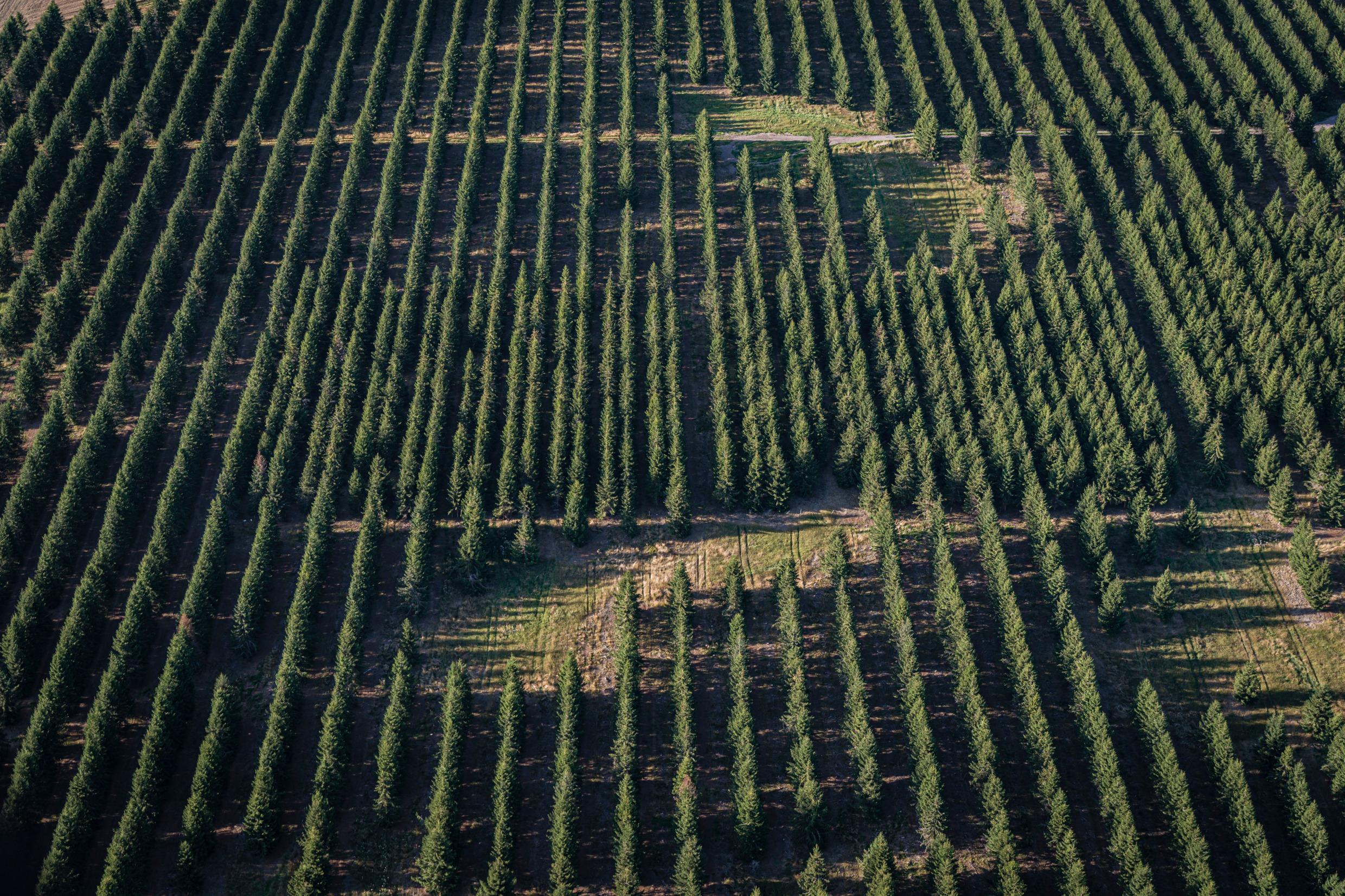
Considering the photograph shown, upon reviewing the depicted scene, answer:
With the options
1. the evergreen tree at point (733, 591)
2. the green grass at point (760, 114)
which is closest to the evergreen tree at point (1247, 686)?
the evergreen tree at point (733, 591)

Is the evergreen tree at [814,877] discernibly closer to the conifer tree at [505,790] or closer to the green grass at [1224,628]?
the conifer tree at [505,790]

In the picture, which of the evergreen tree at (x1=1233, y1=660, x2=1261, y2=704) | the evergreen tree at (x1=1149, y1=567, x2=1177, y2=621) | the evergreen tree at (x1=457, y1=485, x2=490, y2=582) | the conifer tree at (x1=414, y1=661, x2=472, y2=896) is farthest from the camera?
the evergreen tree at (x1=457, y1=485, x2=490, y2=582)

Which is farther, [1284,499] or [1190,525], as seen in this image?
[1284,499]

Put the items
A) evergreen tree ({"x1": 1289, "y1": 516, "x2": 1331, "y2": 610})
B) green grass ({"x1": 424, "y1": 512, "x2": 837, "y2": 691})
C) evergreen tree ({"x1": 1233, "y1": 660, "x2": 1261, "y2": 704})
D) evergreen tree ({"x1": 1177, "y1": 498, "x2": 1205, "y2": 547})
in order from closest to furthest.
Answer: evergreen tree ({"x1": 1233, "y1": 660, "x2": 1261, "y2": 704})
evergreen tree ({"x1": 1289, "y1": 516, "x2": 1331, "y2": 610})
green grass ({"x1": 424, "y1": 512, "x2": 837, "y2": 691})
evergreen tree ({"x1": 1177, "y1": 498, "x2": 1205, "y2": 547})

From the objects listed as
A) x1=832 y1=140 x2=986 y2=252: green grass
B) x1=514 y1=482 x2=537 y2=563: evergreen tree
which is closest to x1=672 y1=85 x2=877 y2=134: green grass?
x1=832 y1=140 x2=986 y2=252: green grass

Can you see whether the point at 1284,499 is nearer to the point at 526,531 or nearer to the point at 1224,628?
the point at 1224,628

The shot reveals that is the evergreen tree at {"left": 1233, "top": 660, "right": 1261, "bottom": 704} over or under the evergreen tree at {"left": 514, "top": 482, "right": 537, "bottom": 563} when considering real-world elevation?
under

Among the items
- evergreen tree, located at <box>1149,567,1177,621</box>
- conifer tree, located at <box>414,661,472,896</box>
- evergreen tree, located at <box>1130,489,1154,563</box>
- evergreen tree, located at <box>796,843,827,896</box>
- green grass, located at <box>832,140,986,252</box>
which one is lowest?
evergreen tree, located at <box>796,843,827,896</box>

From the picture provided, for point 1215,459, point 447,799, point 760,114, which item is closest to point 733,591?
point 447,799

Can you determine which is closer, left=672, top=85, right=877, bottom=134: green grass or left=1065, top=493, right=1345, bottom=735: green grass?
left=1065, top=493, right=1345, bottom=735: green grass

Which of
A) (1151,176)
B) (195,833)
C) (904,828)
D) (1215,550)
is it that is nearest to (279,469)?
(195,833)

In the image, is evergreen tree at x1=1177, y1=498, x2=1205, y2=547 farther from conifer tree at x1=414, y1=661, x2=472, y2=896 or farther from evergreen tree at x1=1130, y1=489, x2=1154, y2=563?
conifer tree at x1=414, y1=661, x2=472, y2=896

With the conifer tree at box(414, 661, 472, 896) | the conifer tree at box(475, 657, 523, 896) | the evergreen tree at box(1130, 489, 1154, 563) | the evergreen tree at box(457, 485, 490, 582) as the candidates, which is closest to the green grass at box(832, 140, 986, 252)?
the evergreen tree at box(1130, 489, 1154, 563)

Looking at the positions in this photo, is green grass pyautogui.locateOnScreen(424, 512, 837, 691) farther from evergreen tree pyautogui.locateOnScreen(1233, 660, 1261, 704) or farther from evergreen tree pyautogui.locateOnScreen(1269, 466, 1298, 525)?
evergreen tree pyautogui.locateOnScreen(1269, 466, 1298, 525)
